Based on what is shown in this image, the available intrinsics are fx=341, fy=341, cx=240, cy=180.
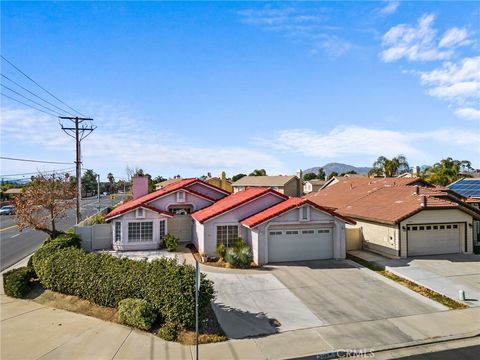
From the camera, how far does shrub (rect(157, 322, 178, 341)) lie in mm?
11117

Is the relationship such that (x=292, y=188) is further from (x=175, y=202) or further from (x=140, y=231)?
(x=140, y=231)

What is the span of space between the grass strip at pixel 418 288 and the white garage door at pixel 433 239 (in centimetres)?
343

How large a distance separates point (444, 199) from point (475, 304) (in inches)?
444

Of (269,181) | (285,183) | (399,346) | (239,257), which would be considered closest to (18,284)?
(239,257)

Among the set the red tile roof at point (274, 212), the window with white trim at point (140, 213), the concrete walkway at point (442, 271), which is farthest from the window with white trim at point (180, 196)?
the concrete walkway at point (442, 271)

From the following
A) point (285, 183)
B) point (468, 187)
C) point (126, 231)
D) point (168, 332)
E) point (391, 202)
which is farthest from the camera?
point (285, 183)

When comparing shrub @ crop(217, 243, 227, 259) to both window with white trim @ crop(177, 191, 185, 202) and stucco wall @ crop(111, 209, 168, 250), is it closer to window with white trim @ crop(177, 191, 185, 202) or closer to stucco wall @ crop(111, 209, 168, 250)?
stucco wall @ crop(111, 209, 168, 250)

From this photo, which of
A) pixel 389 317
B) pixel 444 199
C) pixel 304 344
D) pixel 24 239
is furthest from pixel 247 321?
pixel 24 239

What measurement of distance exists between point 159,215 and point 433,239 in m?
18.4

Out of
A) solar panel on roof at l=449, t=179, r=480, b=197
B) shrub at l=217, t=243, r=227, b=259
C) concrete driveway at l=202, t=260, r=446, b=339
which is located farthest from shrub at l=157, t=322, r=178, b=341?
solar panel on roof at l=449, t=179, r=480, b=197

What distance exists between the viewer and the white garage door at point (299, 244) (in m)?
20.3

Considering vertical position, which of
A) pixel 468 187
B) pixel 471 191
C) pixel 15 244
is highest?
pixel 468 187

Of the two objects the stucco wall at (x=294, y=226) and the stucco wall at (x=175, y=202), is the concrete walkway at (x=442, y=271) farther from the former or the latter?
the stucco wall at (x=175, y=202)

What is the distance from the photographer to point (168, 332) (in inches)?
442
